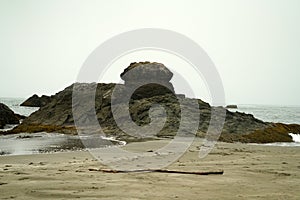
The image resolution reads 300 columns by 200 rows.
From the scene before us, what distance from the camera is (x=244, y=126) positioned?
20.4 metres

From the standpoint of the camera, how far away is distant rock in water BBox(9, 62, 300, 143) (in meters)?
19.2

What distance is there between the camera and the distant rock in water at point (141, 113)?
19.2m

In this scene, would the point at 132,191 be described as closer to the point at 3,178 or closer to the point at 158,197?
the point at 158,197

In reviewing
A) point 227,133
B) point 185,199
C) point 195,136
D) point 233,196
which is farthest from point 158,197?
point 227,133

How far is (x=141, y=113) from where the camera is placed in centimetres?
2077

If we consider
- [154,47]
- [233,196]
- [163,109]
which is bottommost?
[233,196]

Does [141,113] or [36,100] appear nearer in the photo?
[141,113]

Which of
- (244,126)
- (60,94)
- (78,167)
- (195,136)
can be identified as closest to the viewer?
(78,167)

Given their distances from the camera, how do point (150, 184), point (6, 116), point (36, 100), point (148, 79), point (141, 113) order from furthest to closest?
point (36, 100), point (6, 116), point (148, 79), point (141, 113), point (150, 184)

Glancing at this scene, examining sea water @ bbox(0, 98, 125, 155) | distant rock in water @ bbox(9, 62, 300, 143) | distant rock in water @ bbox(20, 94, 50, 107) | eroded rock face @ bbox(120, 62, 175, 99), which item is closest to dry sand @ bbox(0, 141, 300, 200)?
sea water @ bbox(0, 98, 125, 155)

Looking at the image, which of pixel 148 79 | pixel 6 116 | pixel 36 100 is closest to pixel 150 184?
pixel 148 79

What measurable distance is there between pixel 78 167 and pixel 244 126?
14648 millimetres

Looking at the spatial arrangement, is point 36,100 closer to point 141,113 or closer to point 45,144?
point 141,113

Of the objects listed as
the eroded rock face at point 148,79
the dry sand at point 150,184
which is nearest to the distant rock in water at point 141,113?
the eroded rock face at point 148,79
